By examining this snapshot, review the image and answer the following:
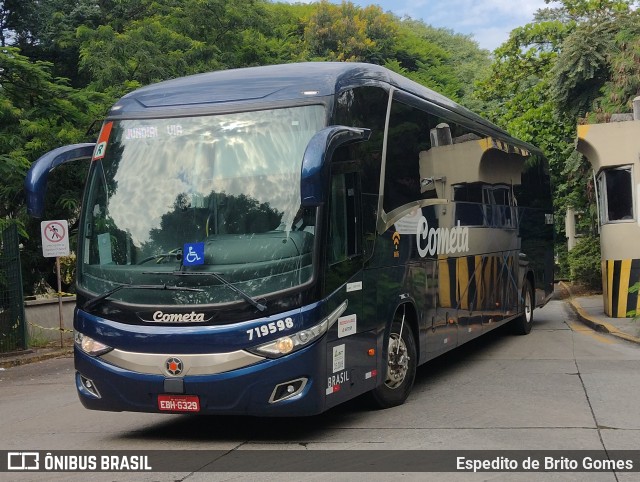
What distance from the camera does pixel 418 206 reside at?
10.4 metres

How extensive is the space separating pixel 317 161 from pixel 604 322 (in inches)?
495

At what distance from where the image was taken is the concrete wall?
20031 millimetres

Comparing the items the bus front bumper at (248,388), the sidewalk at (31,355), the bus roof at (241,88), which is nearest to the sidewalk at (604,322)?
the bus roof at (241,88)

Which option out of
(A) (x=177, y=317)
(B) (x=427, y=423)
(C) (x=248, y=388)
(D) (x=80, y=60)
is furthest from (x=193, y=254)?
(D) (x=80, y=60)

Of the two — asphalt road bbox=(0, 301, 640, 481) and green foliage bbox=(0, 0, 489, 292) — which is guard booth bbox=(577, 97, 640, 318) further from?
green foliage bbox=(0, 0, 489, 292)

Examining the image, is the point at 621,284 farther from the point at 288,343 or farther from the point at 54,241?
the point at 288,343

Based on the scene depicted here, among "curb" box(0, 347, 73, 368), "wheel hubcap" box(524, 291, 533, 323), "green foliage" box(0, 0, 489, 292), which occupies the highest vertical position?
"green foliage" box(0, 0, 489, 292)

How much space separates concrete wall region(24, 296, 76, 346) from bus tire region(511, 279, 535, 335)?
→ 982cm

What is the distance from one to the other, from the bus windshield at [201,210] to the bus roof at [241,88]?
138mm

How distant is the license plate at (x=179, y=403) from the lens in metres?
7.63

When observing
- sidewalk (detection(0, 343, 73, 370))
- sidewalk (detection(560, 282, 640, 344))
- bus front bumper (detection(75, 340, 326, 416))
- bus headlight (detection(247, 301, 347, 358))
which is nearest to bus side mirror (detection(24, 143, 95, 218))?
bus front bumper (detection(75, 340, 326, 416))

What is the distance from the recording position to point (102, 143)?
8516 mm

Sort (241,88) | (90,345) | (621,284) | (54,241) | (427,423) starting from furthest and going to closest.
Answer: (54,241), (621,284), (427,423), (241,88), (90,345)

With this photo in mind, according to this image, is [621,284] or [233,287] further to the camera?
[621,284]
